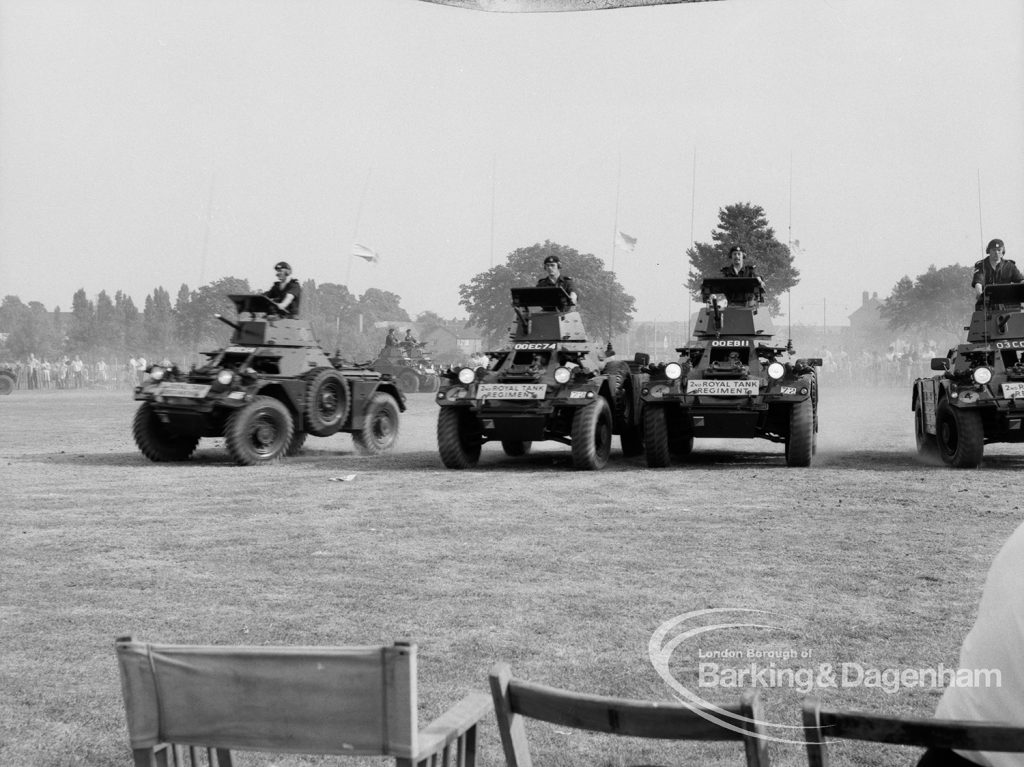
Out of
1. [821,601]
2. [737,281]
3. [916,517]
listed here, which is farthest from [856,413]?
[821,601]

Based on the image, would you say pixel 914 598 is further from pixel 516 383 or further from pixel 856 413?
pixel 856 413

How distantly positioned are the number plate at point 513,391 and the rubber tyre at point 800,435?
240 cm

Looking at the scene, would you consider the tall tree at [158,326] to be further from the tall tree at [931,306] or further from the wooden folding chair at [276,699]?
the wooden folding chair at [276,699]

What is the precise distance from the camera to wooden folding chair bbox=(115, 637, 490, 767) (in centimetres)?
169

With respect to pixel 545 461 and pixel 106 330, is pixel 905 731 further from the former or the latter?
pixel 106 330

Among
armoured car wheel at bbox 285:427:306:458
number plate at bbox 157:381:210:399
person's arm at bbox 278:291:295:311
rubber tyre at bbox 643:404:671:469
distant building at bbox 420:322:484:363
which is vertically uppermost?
distant building at bbox 420:322:484:363

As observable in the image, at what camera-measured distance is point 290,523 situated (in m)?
8.08

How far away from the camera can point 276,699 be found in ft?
5.66

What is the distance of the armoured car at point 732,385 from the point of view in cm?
1166

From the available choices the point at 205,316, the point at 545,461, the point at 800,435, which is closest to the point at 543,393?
the point at 545,461

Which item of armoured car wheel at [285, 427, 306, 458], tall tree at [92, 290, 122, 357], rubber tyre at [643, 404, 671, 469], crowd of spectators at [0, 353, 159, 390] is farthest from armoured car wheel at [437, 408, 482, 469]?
tall tree at [92, 290, 122, 357]

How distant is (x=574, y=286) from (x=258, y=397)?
3.56 m

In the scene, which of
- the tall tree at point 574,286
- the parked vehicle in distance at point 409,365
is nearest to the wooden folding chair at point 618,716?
the tall tree at point 574,286

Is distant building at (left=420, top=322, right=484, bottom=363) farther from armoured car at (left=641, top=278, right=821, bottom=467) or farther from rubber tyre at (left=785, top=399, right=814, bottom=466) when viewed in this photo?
rubber tyre at (left=785, top=399, right=814, bottom=466)
